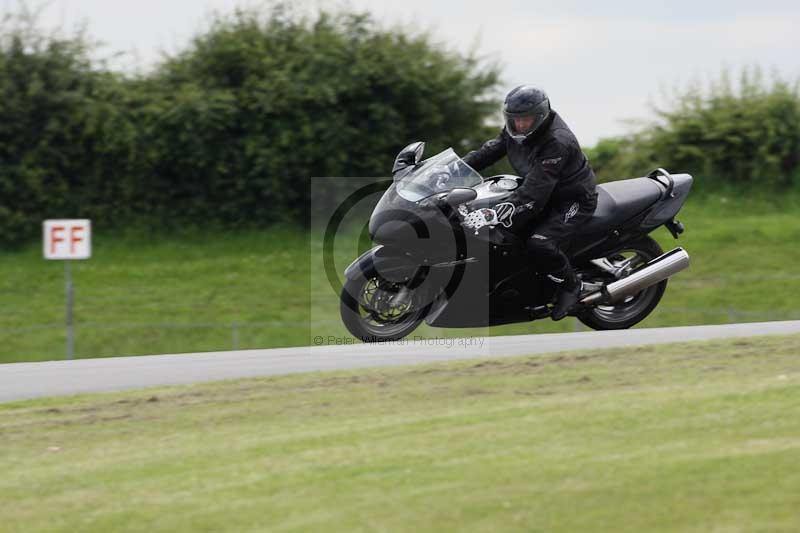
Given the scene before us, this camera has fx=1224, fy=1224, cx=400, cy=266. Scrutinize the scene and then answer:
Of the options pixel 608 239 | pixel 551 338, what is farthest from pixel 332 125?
pixel 608 239

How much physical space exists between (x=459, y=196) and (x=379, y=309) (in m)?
1.07

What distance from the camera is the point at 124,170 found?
24.1 m

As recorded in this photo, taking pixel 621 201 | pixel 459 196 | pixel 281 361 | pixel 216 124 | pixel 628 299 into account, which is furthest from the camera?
pixel 216 124

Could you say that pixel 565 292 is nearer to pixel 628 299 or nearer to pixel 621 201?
pixel 621 201

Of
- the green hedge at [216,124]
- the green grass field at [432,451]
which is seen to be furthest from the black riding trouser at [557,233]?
the green hedge at [216,124]

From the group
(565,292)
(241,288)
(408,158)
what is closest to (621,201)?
(565,292)

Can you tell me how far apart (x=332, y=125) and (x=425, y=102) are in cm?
188

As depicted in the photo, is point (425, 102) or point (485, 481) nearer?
point (485, 481)

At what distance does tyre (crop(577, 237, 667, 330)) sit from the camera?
10180 mm

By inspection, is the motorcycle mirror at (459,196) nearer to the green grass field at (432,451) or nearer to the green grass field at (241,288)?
the green grass field at (432,451)

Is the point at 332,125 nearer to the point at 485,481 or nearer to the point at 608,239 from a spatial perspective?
the point at 608,239

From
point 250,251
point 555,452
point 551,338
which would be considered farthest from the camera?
point 250,251

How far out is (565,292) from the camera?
31.8 feet

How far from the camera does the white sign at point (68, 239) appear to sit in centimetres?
1986
